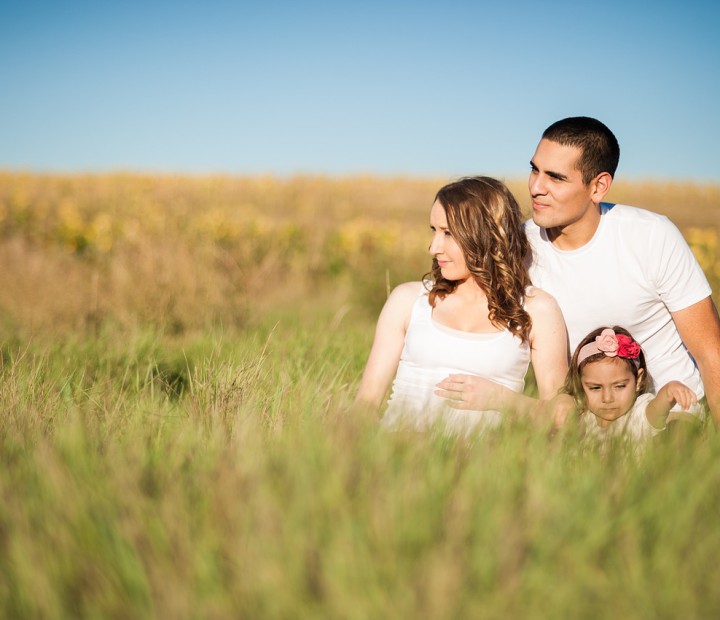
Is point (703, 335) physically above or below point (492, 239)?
below

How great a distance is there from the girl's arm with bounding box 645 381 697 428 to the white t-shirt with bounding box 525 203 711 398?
15.1 inches

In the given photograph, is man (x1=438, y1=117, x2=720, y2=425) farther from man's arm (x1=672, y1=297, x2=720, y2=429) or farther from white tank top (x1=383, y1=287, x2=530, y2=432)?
white tank top (x1=383, y1=287, x2=530, y2=432)

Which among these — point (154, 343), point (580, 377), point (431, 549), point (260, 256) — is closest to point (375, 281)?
point (260, 256)

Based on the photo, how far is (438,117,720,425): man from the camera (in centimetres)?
327

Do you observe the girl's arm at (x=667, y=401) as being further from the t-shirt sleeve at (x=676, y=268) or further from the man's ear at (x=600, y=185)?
the man's ear at (x=600, y=185)

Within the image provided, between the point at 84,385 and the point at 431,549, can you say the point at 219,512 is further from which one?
the point at 84,385

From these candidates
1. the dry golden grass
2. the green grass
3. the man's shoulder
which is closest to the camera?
the green grass

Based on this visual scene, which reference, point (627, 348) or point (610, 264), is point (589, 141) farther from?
point (627, 348)

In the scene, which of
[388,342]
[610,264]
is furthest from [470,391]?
[610,264]

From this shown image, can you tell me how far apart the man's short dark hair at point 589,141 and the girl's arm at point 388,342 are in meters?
1.09

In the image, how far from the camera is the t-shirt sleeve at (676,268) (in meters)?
3.26

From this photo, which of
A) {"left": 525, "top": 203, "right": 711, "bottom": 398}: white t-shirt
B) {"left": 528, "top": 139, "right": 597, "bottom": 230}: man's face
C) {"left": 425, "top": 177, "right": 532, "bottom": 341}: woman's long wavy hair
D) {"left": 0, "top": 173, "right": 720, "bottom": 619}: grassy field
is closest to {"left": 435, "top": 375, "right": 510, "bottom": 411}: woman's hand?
{"left": 425, "top": 177, "right": 532, "bottom": 341}: woman's long wavy hair

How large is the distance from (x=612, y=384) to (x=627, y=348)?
0.62ft

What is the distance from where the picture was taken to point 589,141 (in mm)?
3318
